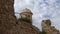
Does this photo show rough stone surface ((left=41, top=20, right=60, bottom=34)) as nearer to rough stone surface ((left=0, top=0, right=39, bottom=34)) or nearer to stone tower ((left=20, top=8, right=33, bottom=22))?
stone tower ((left=20, top=8, right=33, bottom=22))

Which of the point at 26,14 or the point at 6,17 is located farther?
the point at 26,14

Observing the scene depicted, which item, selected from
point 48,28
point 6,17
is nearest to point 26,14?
point 48,28

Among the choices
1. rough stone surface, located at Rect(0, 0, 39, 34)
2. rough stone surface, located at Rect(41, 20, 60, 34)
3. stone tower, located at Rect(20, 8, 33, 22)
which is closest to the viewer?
rough stone surface, located at Rect(0, 0, 39, 34)

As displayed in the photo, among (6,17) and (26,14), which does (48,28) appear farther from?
(6,17)

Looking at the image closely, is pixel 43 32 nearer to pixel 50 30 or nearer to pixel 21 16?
pixel 50 30

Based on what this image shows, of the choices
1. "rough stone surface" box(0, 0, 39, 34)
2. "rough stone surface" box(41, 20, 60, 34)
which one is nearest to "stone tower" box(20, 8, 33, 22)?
"rough stone surface" box(41, 20, 60, 34)

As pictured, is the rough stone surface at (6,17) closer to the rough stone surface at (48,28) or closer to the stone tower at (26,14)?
the stone tower at (26,14)

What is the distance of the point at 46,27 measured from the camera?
42.0 feet

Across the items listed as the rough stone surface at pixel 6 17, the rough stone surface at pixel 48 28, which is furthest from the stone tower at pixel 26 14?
the rough stone surface at pixel 6 17

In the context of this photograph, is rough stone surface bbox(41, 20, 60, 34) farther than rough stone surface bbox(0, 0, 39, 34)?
Yes

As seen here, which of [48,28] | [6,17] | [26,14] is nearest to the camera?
[6,17]

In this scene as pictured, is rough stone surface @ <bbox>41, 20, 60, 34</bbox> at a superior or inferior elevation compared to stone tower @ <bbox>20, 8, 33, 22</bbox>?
inferior

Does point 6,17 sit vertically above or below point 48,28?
above

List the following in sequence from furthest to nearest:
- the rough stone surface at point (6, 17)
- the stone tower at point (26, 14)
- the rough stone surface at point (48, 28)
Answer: the rough stone surface at point (48, 28) → the stone tower at point (26, 14) → the rough stone surface at point (6, 17)
